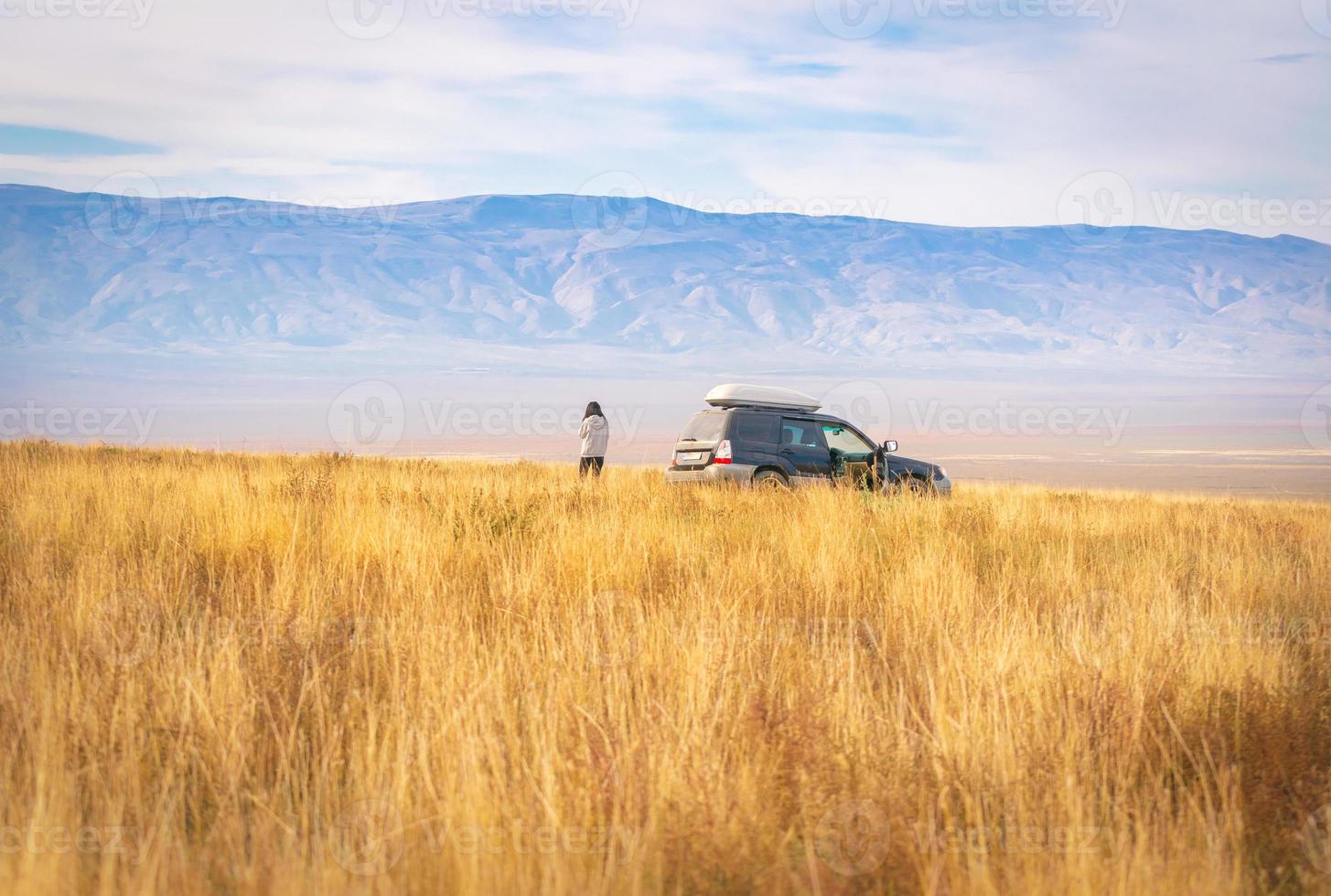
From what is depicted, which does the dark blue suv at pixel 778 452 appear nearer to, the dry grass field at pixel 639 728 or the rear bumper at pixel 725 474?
the rear bumper at pixel 725 474

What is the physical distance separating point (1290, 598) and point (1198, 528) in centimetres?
580

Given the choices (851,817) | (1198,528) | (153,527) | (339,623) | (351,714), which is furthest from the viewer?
(1198,528)

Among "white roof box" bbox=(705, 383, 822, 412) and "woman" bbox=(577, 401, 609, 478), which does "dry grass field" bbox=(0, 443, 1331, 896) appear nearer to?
"white roof box" bbox=(705, 383, 822, 412)

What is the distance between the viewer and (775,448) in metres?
16.1

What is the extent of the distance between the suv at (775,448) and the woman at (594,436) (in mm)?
2550

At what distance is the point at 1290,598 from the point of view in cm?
866

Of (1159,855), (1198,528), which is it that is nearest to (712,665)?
(1159,855)

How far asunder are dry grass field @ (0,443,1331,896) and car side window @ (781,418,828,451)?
7426 millimetres

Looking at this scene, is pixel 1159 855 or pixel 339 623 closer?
pixel 1159 855

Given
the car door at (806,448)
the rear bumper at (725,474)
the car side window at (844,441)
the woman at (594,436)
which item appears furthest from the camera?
the woman at (594,436)

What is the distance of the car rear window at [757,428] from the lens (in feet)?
52.3

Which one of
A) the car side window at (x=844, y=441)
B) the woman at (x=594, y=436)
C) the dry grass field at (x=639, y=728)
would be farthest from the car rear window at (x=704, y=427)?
the dry grass field at (x=639, y=728)

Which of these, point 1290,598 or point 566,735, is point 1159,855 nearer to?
point 566,735

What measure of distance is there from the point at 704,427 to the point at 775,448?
3.79 feet
